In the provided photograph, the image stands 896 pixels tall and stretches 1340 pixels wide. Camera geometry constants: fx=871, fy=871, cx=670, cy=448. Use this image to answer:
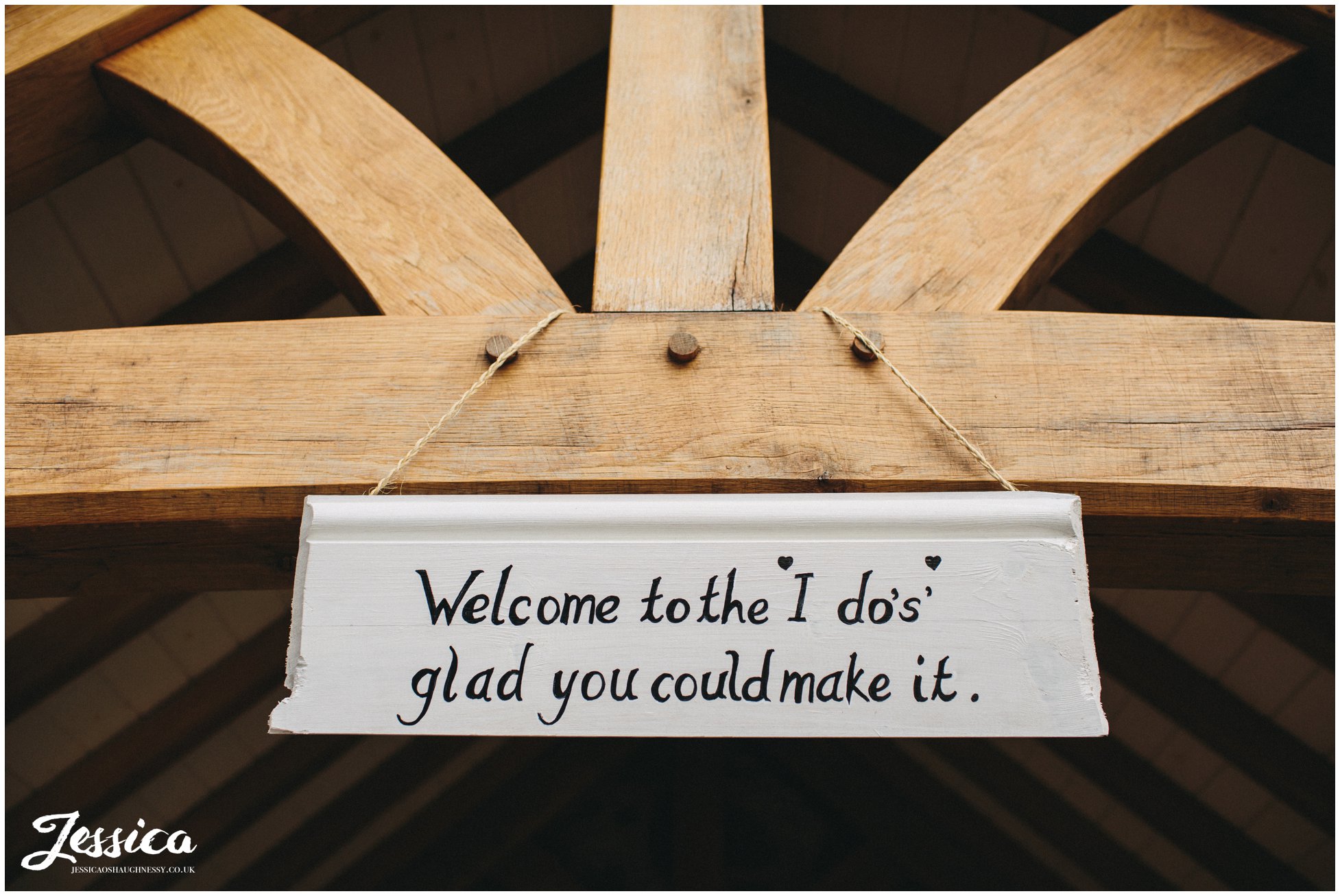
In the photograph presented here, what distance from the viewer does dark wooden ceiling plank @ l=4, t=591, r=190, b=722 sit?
243 centimetres

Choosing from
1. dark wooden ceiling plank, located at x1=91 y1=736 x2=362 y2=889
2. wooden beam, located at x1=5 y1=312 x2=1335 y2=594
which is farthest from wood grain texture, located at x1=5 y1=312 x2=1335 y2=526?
dark wooden ceiling plank, located at x1=91 y1=736 x2=362 y2=889

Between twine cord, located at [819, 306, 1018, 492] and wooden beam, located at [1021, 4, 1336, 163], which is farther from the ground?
wooden beam, located at [1021, 4, 1336, 163]

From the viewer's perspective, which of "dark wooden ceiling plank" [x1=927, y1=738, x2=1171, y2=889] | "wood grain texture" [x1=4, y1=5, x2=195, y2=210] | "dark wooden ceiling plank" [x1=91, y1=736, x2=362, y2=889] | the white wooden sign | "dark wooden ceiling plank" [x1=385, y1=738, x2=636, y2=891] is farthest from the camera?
"dark wooden ceiling plank" [x1=385, y1=738, x2=636, y2=891]

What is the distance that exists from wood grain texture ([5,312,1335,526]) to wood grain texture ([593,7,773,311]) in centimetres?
6

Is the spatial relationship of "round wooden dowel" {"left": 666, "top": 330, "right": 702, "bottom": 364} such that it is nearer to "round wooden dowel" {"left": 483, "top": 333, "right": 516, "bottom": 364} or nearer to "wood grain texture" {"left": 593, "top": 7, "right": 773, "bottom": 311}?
"wood grain texture" {"left": 593, "top": 7, "right": 773, "bottom": 311}

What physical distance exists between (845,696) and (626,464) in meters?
0.37

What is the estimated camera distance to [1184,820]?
3318mm

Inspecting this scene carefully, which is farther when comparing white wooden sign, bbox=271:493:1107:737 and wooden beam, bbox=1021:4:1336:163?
wooden beam, bbox=1021:4:1336:163

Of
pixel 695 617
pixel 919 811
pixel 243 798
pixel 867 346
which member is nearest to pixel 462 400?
pixel 695 617

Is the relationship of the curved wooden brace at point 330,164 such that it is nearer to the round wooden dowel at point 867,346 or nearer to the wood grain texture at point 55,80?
the wood grain texture at point 55,80

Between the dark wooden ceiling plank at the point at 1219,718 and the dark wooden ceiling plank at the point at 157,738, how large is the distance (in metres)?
2.92

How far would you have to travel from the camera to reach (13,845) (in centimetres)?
274

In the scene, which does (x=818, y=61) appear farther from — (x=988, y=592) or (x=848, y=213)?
(x=988, y=592)

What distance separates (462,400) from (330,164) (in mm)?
566
